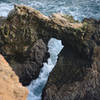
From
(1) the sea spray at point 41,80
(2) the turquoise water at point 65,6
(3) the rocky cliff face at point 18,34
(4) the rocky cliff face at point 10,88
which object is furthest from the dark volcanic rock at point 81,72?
(2) the turquoise water at point 65,6

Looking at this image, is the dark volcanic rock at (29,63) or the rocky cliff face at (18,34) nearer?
the rocky cliff face at (18,34)

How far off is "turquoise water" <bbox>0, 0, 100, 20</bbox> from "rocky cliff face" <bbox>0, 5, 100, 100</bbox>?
9952 millimetres

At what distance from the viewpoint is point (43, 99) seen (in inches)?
495

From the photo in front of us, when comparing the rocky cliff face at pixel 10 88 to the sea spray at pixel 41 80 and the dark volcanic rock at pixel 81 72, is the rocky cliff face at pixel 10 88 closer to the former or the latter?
the dark volcanic rock at pixel 81 72

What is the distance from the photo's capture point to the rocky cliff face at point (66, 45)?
1164cm

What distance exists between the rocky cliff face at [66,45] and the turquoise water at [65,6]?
9.95 metres

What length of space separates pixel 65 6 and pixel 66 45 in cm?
1214

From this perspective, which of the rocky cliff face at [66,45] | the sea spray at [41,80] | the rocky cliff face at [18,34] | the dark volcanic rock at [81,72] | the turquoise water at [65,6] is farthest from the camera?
the turquoise water at [65,6]

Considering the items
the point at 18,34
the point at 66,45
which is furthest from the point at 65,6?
the point at 18,34

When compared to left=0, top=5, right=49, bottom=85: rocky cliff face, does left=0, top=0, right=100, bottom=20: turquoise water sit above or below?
below

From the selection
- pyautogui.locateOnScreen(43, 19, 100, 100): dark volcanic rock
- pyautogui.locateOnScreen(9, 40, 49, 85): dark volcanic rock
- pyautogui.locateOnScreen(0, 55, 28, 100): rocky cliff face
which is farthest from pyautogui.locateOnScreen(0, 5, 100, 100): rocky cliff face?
pyautogui.locateOnScreen(0, 55, 28, 100): rocky cliff face

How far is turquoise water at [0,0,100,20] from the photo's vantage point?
73.9 ft

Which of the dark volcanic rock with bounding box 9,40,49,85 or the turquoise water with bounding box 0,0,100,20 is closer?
the dark volcanic rock with bounding box 9,40,49,85

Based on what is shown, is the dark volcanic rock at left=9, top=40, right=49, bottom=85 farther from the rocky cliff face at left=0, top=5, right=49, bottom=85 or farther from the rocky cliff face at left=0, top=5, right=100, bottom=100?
the rocky cliff face at left=0, top=5, right=100, bottom=100
